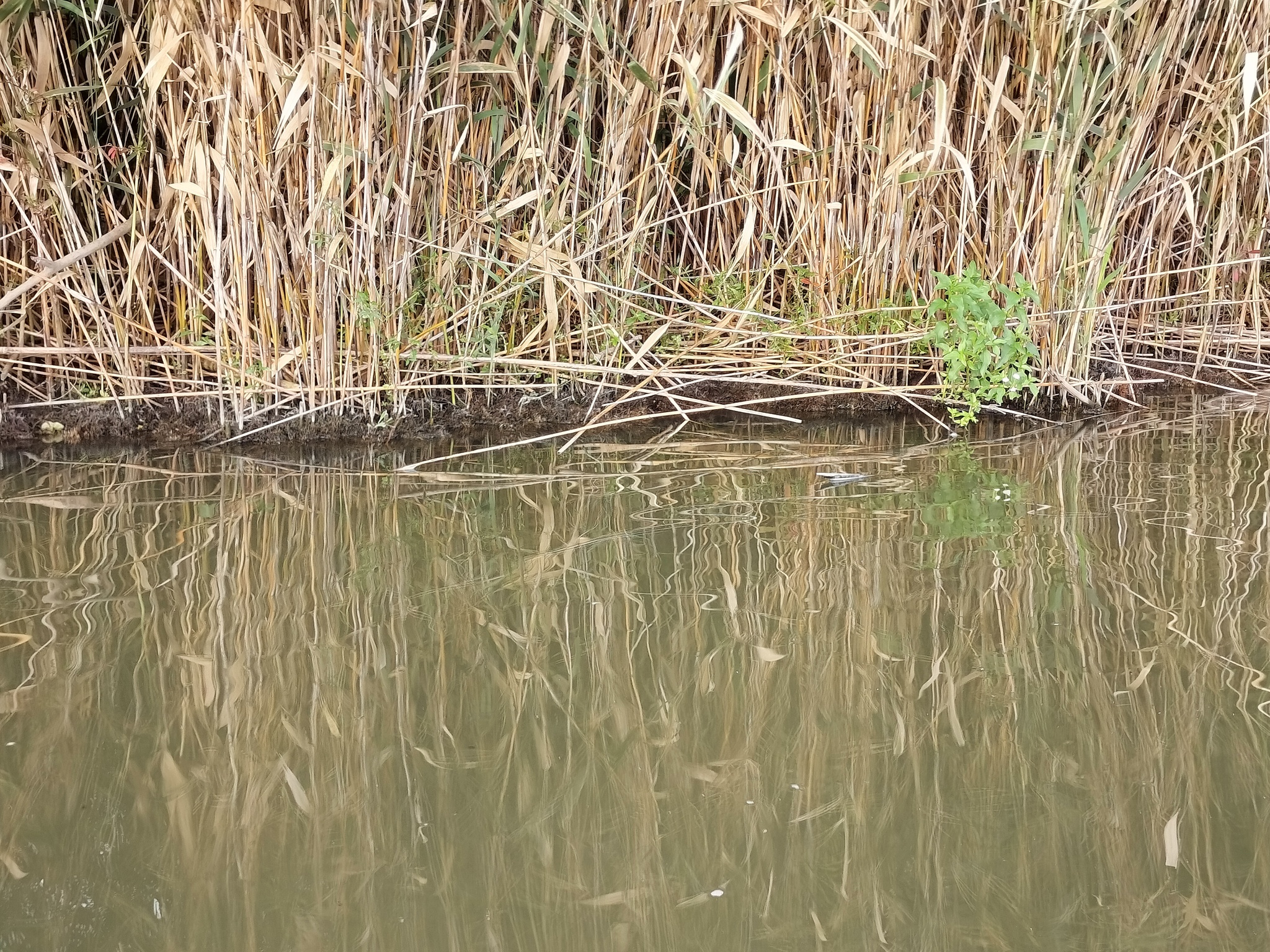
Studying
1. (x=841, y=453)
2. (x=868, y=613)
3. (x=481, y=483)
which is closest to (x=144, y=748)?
(x=868, y=613)

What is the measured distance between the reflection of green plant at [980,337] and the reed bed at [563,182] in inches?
3.0

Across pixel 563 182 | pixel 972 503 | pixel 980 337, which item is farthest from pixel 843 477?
pixel 563 182

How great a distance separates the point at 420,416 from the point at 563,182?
0.52m

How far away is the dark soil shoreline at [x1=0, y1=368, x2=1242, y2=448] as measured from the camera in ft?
6.95

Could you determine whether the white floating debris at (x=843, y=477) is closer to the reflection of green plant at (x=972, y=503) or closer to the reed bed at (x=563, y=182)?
the reflection of green plant at (x=972, y=503)

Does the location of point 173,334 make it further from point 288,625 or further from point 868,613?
point 868,613

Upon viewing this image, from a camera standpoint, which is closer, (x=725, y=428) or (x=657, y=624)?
(x=657, y=624)

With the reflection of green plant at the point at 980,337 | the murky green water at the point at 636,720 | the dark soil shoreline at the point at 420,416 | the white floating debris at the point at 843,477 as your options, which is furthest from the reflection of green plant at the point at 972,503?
the dark soil shoreline at the point at 420,416

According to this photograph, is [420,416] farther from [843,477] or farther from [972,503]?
[972,503]

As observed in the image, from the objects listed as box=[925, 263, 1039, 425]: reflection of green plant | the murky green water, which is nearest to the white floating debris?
the murky green water

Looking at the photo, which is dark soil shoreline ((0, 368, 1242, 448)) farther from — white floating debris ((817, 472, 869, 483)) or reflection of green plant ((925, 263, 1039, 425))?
white floating debris ((817, 472, 869, 483))

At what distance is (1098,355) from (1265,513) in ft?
3.32

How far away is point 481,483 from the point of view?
6.13ft

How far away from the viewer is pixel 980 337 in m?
2.22
